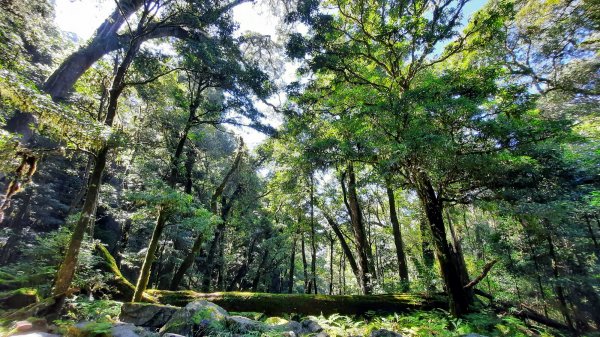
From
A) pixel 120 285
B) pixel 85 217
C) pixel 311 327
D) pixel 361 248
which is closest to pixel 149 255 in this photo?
pixel 85 217

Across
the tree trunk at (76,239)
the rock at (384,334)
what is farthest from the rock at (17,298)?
the rock at (384,334)

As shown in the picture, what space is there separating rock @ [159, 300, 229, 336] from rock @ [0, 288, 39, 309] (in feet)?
15.5

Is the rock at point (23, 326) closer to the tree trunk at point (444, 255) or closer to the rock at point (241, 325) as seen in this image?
the rock at point (241, 325)

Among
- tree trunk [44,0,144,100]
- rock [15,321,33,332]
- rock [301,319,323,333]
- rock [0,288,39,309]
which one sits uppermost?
tree trunk [44,0,144,100]

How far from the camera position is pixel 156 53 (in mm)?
9945

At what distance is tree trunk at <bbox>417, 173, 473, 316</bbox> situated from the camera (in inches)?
284

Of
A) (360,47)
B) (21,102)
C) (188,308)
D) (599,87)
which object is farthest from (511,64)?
(21,102)

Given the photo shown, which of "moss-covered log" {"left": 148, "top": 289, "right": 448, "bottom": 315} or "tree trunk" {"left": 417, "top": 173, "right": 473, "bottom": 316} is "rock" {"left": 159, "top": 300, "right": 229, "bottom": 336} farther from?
"tree trunk" {"left": 417, "top": 173, "right": 473, "bottom": 316}

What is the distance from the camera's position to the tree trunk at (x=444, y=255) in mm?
7215

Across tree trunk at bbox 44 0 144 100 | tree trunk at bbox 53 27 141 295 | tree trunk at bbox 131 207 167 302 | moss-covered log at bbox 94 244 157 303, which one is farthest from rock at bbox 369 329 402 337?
tree trunk at bbox 44 0 144 100

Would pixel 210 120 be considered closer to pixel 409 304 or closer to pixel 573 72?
pixel 409 304

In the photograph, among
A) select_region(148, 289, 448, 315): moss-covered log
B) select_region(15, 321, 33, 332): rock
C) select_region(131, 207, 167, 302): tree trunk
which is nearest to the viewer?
select_region(15, 321, 33, 332): rock

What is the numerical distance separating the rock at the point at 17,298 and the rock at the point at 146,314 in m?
2.62

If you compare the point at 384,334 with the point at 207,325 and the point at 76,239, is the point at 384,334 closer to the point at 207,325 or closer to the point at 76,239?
the point at 207,325
